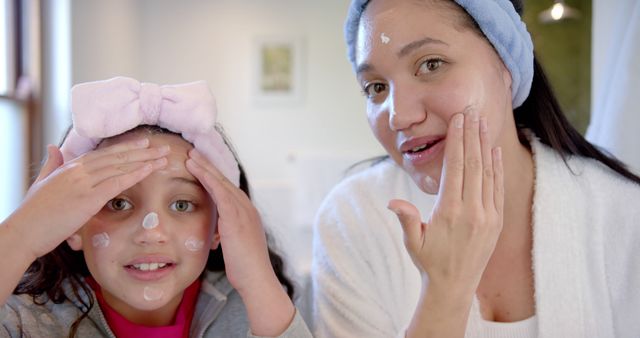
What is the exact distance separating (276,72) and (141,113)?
2.40 m

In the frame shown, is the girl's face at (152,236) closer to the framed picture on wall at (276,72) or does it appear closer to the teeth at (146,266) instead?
the teeth at (146,266)

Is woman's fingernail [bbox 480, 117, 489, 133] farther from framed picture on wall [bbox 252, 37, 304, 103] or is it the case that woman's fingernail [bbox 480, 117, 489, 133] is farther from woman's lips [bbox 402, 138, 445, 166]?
framed picture on wall [bbox 252, 37, 304, 103]

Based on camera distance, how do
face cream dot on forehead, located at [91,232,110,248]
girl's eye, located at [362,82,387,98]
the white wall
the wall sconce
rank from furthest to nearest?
the white wall → the wall sconce → girl's eye, located at [362,82,387,98] → face cream dot on forehead, located at [91,232,110,248]

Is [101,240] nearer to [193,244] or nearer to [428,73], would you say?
[193,244]

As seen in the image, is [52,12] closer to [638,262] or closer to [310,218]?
[310,218]

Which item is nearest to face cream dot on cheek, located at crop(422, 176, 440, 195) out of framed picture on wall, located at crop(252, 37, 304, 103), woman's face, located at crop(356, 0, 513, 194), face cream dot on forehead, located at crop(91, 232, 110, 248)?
woman's face, located at crop(356, 0, 513, 194)

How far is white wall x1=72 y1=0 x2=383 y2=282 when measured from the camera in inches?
121

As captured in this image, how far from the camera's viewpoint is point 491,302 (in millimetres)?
957

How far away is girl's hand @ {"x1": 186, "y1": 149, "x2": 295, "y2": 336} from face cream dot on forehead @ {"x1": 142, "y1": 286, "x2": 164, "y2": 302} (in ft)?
0.34

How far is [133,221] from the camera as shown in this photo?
30.9 inches

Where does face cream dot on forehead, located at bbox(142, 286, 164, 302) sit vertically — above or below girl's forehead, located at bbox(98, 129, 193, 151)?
below

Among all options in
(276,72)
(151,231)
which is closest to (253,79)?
(276,72)

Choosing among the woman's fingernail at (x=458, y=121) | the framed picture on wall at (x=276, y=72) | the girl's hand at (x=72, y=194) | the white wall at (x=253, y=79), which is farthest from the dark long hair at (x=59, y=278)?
the framed picture on wall at (x=276, y=72)

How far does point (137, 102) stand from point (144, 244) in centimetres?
21
